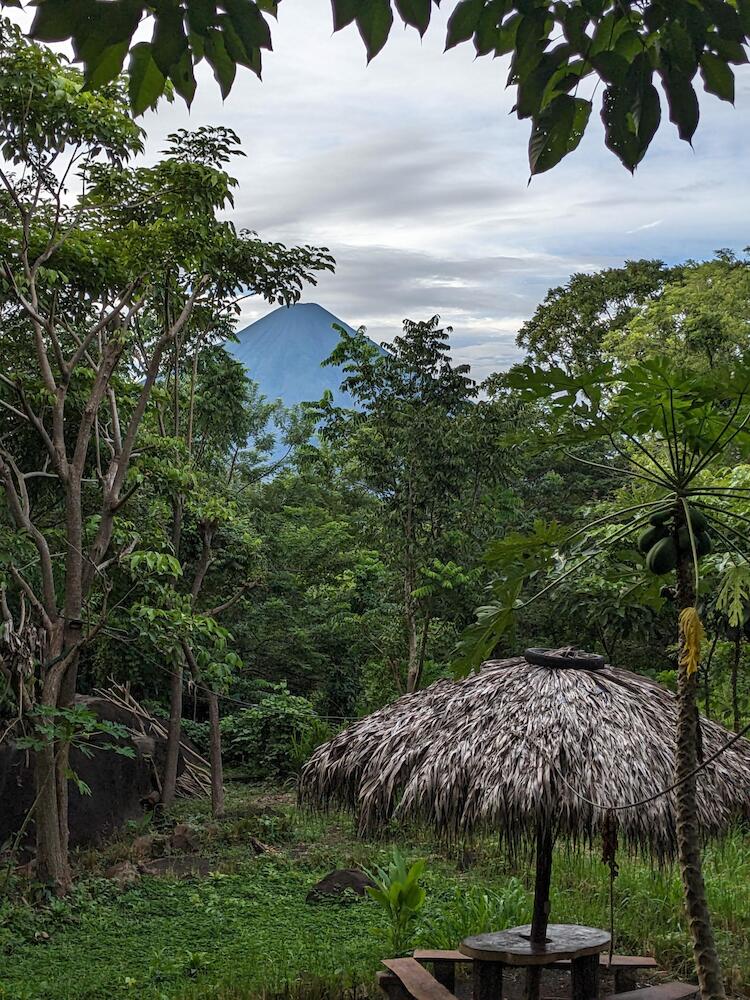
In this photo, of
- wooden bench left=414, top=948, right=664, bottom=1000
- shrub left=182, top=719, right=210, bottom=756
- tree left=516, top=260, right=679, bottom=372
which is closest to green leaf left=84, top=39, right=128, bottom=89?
wooden bench left=414, top=948, right=664, bottom=1000

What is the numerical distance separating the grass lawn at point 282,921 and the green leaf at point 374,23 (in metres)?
5.48

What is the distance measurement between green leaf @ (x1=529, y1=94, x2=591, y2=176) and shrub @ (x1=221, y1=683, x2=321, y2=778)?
11745 millimetres

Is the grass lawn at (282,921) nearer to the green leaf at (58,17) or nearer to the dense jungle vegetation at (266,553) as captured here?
the dense jungle vegetation at (266,553)

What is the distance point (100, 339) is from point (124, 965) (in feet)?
17.8

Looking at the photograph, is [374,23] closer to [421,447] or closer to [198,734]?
[421,447]

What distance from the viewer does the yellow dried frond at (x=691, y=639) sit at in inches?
97.4

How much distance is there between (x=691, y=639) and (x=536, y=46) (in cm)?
143

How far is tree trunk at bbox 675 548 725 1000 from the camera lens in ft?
8.22

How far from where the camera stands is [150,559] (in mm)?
8023

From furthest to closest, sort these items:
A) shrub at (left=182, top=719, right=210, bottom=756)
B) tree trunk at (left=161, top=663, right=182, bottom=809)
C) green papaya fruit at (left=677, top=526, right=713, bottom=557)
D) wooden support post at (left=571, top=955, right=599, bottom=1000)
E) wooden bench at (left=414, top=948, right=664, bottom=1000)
Result: shrub at (left=182, top=719, right=210, bottom=756), tree trunk at (left=161, top=663, right=182, bottom=809), wooden bench at (left=414, top=948, right=664, bottom=1000), wooden support post at (left=571, top=955, right=599, bottom=1000), green papaya fruit at (left=677, top=526, right=713, bottom=557)

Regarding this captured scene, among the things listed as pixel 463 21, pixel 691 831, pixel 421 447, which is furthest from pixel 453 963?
pixel 421 447

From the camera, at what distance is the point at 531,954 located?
5.14 meters

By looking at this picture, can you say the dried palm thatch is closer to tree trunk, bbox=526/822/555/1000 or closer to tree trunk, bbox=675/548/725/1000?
tree trunk, bbox=526/822/555/1000

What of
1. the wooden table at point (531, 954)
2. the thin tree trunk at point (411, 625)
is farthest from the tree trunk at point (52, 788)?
the thin tree trunk at point (411, 625)
